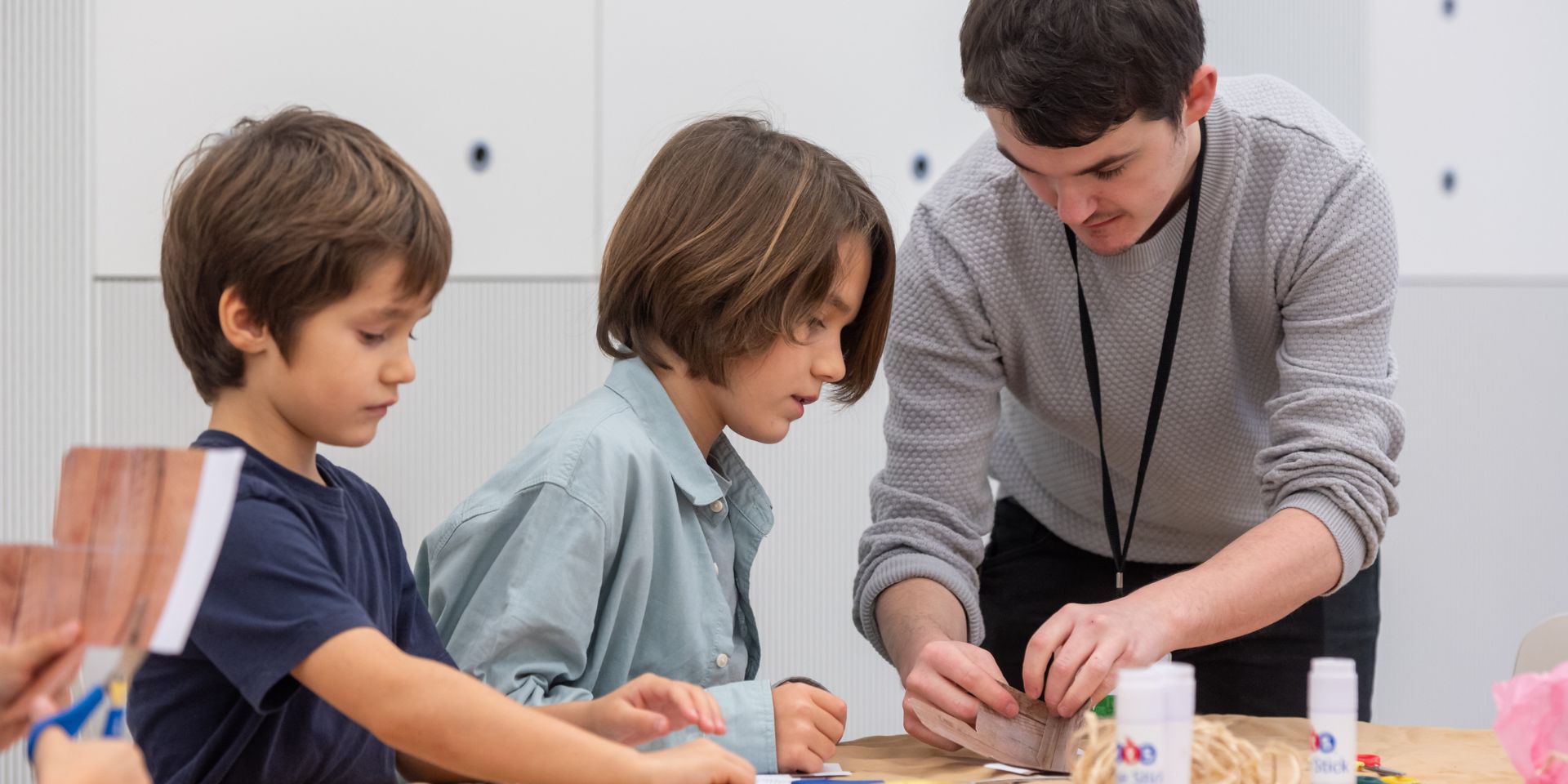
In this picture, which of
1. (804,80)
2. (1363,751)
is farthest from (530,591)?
(804,80)

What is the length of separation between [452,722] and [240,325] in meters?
0.31

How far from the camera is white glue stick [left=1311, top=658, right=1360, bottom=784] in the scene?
861 millimetres

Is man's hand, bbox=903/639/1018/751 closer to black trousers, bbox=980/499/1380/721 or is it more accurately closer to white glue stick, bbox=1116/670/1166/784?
white glue stick, bbox=1116/670/1166/784

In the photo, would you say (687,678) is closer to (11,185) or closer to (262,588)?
(262,588)

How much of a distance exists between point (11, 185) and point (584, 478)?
1555mm

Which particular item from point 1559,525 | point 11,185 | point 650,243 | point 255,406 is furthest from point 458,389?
point 1559,525

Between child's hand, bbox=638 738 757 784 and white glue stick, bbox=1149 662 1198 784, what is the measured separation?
A: 0.26m

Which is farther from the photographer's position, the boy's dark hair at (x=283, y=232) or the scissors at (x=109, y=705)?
the boy's dark hair at (x=283, y=232)

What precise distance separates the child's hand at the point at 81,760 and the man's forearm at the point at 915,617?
0.83 m

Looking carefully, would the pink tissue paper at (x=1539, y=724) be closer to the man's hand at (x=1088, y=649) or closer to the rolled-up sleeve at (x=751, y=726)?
the man's hand at (x=1088, y=649)

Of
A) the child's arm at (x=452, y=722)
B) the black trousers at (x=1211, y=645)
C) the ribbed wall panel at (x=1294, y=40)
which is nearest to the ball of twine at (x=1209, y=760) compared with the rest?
the child's arm at (x=452, y=722)

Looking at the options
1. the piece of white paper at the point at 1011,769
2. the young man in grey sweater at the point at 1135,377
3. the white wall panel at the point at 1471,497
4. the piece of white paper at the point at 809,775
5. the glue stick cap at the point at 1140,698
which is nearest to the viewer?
the glue stick cap at the point at 1140,698

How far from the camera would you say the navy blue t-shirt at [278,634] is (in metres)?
0.88

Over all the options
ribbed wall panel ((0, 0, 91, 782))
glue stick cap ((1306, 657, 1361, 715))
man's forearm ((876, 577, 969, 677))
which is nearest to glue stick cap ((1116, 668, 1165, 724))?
glue stick cap ((1306, 657, 1361, 715))
